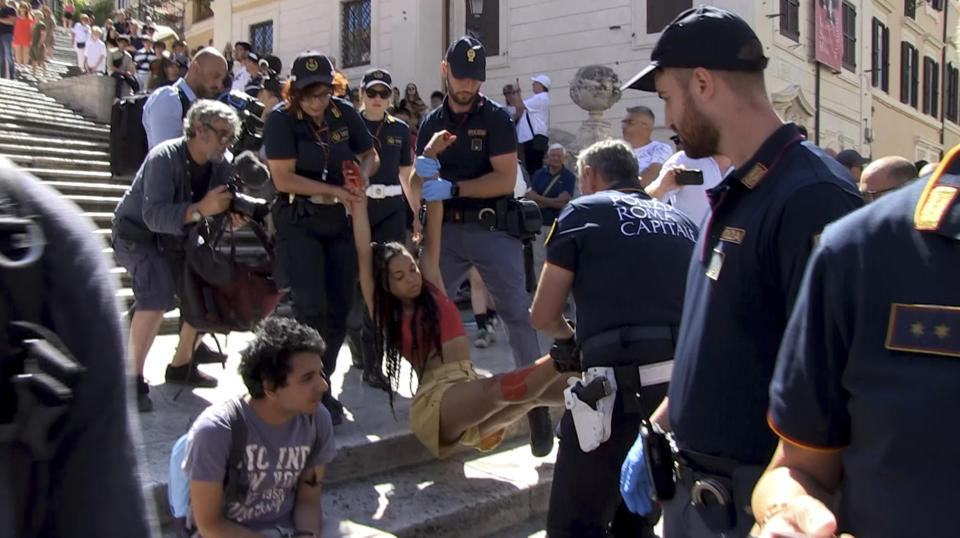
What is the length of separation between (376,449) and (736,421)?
2753 millimetres

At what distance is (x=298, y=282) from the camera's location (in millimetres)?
4637

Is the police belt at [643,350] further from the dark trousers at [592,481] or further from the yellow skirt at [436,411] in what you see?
the yellow skirt at [436,411]

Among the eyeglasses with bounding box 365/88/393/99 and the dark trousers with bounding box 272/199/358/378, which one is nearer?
the dark trousers with bounding box 272/199/358/378

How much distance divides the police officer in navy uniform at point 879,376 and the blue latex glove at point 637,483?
94 cm

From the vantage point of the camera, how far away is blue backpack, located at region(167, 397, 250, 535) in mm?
3236

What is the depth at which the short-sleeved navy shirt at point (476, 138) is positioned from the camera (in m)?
5.05

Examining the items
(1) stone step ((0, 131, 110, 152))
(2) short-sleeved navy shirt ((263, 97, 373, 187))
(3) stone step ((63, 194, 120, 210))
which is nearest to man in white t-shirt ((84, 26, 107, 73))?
(1) stone step ((0, 131, 110, 152))

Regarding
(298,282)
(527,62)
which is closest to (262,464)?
(298,282)

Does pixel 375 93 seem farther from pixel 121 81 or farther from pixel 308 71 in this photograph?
pixel 121 81

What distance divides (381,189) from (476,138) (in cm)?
88

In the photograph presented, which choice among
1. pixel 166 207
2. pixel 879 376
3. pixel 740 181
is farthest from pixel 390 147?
pixel 879 376

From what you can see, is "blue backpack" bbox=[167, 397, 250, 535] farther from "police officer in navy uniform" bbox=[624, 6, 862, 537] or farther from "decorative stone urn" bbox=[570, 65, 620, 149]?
"decorative stone urn" bbox=[570, 65, 620, 149]

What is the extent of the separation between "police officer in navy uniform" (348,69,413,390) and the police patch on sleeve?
153 inches

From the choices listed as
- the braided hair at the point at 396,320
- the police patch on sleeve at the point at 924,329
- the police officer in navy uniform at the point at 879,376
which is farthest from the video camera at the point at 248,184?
the police patch on sleeve at the point at 924,329
